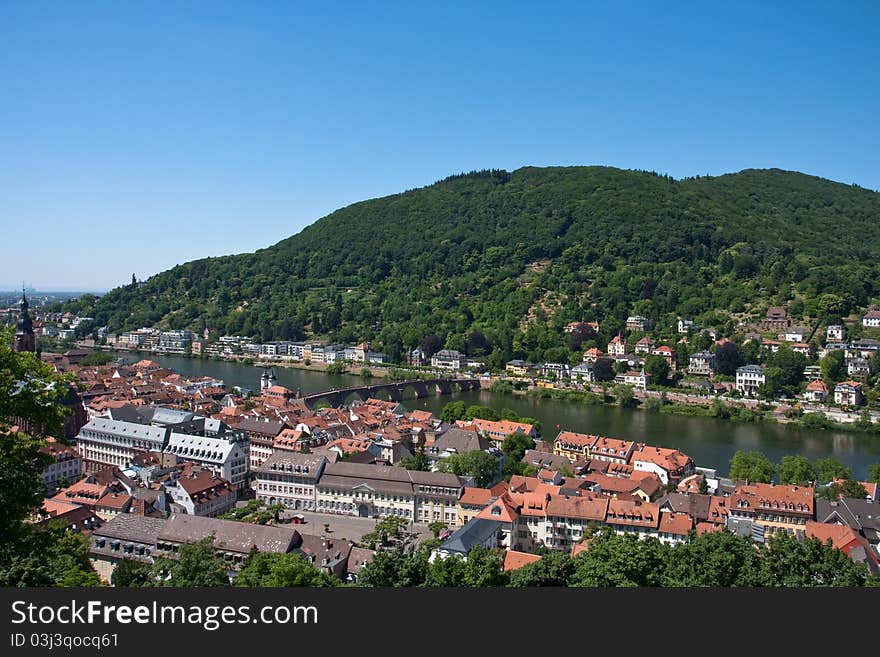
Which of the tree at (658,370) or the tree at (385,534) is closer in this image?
the tree at (385,534)

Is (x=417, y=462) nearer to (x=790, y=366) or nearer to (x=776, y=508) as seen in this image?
(x=776, y=508)

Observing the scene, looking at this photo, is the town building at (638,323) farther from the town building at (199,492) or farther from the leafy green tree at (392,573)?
the leafy green tree at (392,573)

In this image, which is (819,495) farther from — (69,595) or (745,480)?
(69,595)

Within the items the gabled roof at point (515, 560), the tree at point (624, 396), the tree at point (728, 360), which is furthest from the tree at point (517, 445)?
the tree at point (728, 360)

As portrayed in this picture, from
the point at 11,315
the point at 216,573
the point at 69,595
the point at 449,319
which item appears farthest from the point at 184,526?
the point at 11,315

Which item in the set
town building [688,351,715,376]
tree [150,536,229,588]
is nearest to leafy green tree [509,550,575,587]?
tree [150,536,229,588]

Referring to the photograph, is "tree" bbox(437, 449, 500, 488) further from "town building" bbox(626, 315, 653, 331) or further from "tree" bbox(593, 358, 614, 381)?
"town building" bbox(626, 315, 653, 331)
